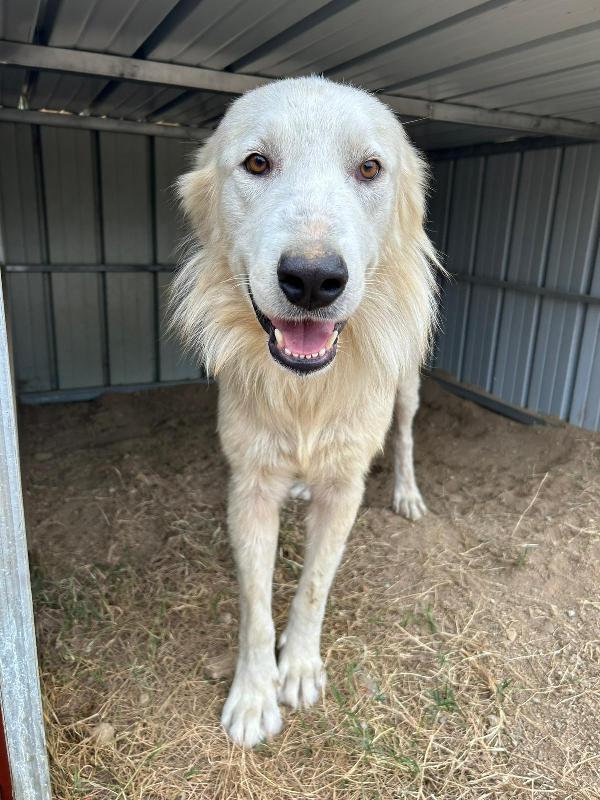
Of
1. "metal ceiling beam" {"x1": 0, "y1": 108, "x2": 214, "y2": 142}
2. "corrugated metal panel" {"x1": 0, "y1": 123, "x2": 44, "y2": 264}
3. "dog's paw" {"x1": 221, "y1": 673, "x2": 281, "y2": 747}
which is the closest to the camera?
"dog's paw" {"x1": 221, "y1": 673, "x2": 281, "y2": 747}

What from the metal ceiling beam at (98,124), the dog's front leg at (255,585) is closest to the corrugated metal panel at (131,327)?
the metal ceiling beam at (98,124)

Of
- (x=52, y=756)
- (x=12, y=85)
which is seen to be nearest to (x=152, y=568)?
(x=52, y=756)

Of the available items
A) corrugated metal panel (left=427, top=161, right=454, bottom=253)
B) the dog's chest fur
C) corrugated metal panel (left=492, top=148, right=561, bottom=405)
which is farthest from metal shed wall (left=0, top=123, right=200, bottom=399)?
the dog's chest fur

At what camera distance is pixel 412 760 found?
7.54ft

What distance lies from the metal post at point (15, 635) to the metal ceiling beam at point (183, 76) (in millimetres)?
2428

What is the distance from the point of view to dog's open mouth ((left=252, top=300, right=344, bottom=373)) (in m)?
1.85

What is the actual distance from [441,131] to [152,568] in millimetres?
4790

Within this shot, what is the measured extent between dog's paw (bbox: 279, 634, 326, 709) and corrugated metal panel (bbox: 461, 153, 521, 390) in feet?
15.7

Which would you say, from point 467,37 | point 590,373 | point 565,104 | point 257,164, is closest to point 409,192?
point 257,164

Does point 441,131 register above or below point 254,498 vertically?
above

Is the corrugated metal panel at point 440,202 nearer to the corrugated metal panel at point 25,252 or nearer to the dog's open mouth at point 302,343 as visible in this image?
the corrugated metal panel at point 25,252

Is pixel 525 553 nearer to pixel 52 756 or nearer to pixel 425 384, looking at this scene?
pixel 52 756

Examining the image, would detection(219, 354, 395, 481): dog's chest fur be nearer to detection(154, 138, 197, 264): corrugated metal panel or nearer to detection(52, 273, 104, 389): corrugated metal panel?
detection(154, 138, 197, 264): corrugated metal panel

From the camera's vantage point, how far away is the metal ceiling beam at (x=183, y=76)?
318cm
